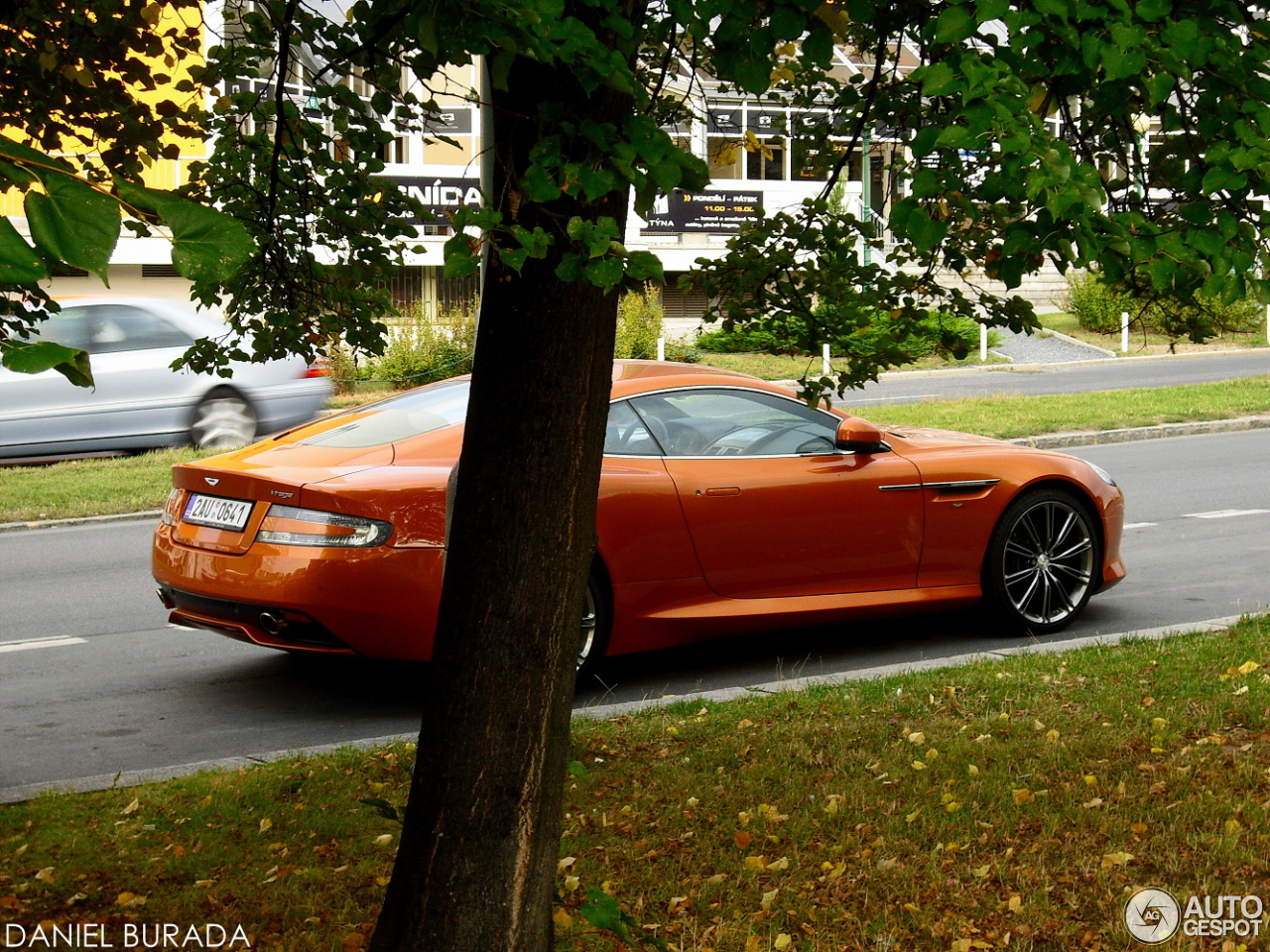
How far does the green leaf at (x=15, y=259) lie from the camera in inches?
62.9

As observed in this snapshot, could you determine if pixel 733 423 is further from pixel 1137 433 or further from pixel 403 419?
pixel 1137 433

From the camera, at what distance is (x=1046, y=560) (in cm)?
732

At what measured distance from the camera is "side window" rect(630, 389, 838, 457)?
21.9 feet

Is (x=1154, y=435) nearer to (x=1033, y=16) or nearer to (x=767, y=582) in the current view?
(x=767, y=582)

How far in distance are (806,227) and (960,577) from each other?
2402 mm

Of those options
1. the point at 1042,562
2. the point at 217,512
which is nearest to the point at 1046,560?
the point at 1042,562

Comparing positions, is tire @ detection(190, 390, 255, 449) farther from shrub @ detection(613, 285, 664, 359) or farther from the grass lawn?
shrub @ detection(613, 285, 664, 359)

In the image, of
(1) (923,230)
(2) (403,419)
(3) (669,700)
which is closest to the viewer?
(1) (923,230)

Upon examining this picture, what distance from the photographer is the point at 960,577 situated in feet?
23.1

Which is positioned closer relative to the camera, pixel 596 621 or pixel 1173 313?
pixel 1173 313

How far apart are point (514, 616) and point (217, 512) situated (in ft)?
11.0

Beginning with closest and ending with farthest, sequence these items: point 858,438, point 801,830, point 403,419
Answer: point 801,830
point 403,419
point 858,438

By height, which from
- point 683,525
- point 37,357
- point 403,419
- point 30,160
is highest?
point 30,160

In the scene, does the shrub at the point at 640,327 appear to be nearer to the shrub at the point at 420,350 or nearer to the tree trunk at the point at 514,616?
the shrub at the point at 420,350
